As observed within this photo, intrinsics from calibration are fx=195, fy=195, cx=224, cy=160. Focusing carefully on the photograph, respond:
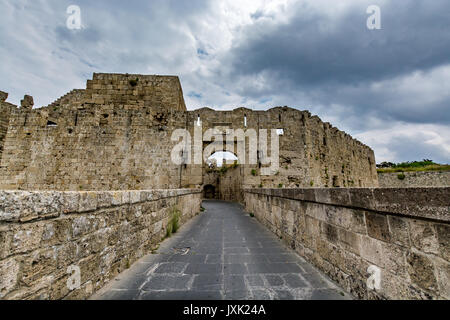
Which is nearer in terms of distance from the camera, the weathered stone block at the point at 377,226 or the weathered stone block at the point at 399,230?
the weathered stone block at the point at 399,230

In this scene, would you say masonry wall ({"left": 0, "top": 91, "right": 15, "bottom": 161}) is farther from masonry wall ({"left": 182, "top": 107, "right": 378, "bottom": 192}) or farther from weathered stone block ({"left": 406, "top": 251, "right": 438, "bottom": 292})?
weathered stone block ({"left": 406, "top": 251, "right": 438, "bottom": 292})

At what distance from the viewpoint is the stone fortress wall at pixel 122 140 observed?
1166 centimetres

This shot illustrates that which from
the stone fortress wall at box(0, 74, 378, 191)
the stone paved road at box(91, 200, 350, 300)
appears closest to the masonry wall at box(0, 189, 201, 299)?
the stone paved road at box(91, 200, 350, 300)

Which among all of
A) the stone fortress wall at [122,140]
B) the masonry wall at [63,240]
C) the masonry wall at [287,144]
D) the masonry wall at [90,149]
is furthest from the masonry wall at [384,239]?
the masonry wall at [90,149]

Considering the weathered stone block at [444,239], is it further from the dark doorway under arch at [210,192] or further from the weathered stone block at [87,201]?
the dark doorway under arch at [210,192]

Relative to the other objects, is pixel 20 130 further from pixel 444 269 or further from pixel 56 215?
pixel 444 269

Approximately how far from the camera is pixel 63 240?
166cm

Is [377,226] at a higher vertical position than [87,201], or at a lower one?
lower

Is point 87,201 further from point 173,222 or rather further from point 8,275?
point 173,222

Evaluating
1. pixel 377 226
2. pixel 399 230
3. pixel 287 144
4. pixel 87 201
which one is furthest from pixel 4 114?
pixel 399 230

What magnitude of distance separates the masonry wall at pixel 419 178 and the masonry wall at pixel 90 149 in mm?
24773

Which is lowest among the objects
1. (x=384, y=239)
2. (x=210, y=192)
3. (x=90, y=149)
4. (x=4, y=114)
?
(x=210, y=192)

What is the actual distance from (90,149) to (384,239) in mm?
13999
